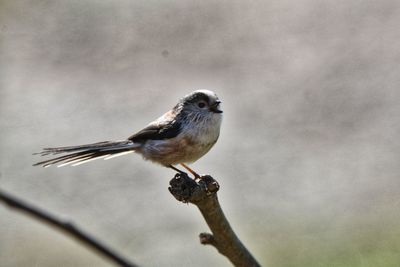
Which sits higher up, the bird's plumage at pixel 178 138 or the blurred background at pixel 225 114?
the blurred background at pixel 225 114

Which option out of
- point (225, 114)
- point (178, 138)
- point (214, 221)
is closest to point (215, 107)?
point (178, 138)

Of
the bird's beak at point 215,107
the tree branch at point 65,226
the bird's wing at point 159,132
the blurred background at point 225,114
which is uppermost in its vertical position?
the blurred background at point 225,114

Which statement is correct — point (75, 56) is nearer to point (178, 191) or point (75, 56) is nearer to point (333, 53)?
point (333, 53)

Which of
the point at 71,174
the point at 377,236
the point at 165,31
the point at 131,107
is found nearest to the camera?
the point at 377,236

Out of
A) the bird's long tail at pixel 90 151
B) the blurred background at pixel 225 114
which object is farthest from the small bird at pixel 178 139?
the blurred background at pixel 225 114

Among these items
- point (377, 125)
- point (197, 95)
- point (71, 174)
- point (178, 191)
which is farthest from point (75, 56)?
point (178, 191)

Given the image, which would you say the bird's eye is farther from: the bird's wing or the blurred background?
the blurred background

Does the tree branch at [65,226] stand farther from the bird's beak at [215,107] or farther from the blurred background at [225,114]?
the blurred background at [225,114]
